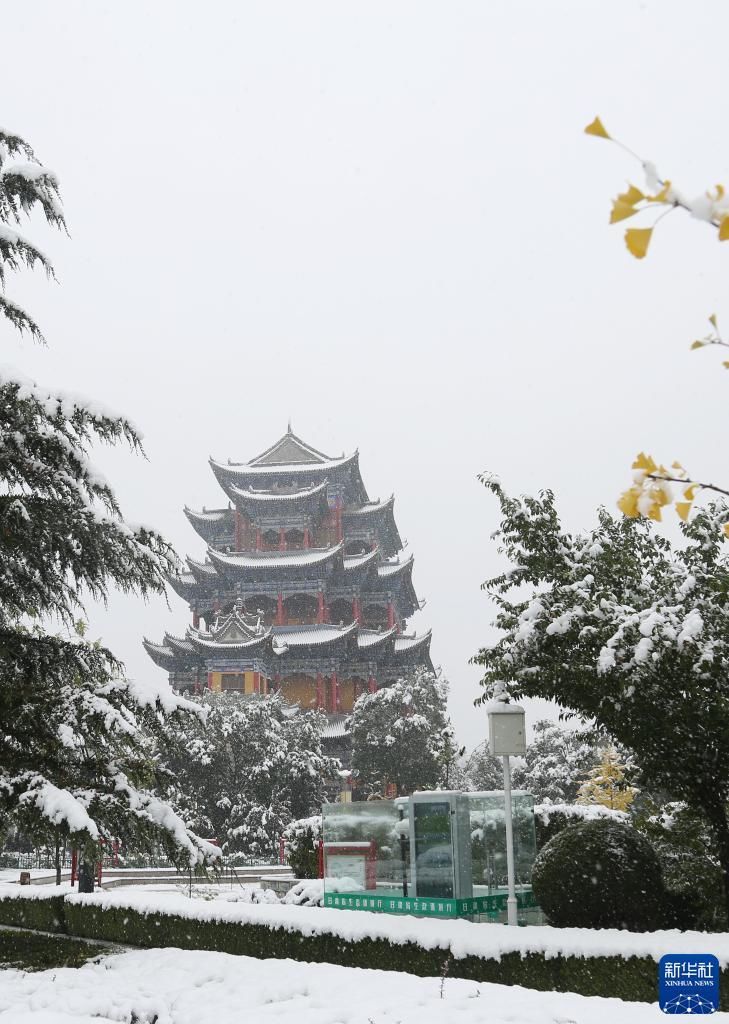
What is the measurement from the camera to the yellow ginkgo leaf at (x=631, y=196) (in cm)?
135

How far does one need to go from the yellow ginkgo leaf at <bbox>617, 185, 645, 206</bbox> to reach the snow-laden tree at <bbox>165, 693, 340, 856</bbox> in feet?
102

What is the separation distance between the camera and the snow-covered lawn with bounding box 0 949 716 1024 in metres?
6.04

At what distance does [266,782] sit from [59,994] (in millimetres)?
25528

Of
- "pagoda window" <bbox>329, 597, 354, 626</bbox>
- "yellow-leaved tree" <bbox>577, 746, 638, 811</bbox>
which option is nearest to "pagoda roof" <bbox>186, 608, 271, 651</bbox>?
"pagoda window" <bbox>329, 597, 354, 626</bbox>

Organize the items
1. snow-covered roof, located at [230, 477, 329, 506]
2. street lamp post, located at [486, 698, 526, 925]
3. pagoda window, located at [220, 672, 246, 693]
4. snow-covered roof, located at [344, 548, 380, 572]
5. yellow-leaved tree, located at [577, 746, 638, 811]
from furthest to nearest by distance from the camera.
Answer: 1. snow-covered roof, located at [230, 477, 329, 506]
2. snow-covered roof, located at [344, 548, 380, 572]
3. pagoda window, located at [220, 672, 246, 693]
4. yellow-leaved tree, located at [577, 746, 638, 811]
5. street lamp post, located at [486, 698, 526, 925]

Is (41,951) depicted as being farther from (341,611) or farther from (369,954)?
(341,611)

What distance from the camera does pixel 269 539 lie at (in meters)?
52.7

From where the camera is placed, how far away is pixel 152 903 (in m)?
12.8

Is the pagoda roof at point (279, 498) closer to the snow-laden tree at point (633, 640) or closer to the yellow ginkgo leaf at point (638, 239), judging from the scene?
the snow-laden tree at point (633, 640)

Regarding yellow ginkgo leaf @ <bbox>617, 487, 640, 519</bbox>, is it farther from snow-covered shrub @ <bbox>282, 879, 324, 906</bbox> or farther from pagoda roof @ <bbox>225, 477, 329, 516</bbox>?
pagoda roof @ <bbox>225, 477, 329, 516</bbox>

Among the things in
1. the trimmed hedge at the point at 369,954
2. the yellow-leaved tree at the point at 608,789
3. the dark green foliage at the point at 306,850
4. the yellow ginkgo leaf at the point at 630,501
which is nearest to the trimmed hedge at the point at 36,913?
the trimmed hedge at the point at 369,954

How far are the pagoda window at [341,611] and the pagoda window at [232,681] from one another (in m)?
8.19

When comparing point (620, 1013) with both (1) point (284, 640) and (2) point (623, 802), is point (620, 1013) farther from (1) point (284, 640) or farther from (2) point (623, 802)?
(1) point (284, 640)

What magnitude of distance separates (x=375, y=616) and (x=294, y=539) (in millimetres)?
6464
